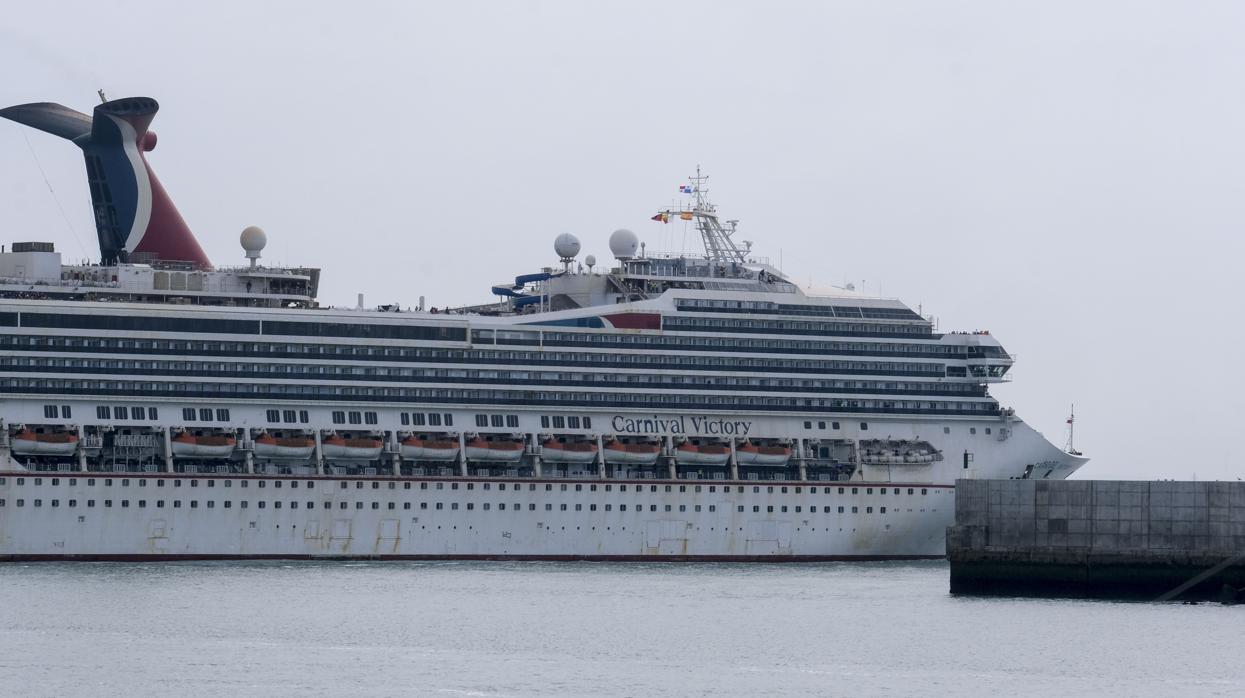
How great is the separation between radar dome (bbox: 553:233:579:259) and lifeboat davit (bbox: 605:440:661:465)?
8315 millimetres

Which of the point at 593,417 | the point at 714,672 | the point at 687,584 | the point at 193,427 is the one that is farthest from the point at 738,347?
the point at 714,672

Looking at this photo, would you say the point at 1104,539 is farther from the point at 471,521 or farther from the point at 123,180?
the point at 123,180

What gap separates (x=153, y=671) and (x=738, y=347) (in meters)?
37.4

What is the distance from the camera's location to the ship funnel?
87.0 meters

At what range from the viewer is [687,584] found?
247 feet

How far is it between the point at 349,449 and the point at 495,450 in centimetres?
511

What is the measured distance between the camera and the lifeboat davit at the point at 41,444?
254 ft

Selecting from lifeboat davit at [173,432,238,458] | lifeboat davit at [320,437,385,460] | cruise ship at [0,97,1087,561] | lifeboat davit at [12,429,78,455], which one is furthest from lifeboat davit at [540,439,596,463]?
lifeboat davit at [12,429,78,455]

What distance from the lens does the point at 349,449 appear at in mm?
81125

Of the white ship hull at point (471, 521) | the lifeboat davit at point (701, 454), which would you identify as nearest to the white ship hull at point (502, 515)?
the white ship hull at point (471, 521)

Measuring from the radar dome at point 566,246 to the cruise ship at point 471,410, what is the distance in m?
0.16

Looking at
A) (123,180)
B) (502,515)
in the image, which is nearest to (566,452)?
(502,515)

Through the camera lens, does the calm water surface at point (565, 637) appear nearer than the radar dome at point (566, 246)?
Yes

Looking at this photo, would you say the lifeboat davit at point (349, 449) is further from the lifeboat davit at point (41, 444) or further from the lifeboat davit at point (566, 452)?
the lifeboat davit at point (41, 444)
